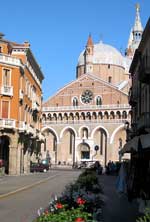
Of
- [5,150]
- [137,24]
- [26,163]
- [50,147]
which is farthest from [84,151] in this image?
[5,150]

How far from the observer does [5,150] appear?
48.2 metres

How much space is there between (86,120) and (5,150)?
46.8 metres

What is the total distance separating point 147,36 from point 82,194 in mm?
28931

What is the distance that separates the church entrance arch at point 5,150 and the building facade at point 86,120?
44.2 m

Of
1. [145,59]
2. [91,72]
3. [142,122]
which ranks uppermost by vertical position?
[91,72]

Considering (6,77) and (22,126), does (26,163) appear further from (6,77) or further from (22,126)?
(6,77)

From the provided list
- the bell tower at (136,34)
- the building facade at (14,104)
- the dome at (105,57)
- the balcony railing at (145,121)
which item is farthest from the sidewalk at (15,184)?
the bell tower at (136,34)

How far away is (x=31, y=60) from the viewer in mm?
56094

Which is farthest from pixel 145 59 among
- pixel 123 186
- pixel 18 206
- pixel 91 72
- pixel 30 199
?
pixel 91 72

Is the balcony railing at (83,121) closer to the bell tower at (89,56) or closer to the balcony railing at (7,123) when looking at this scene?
the bell tower at (89,56)

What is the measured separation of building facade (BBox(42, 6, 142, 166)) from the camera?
91.4 metres

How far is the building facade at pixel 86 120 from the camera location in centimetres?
9138

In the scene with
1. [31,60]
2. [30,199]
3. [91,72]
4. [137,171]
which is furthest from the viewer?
[91,72]

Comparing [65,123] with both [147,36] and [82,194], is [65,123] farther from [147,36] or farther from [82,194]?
[82,194]
